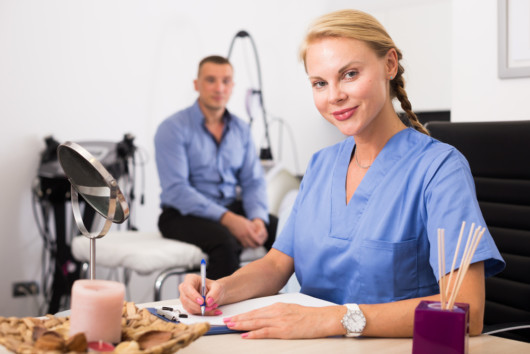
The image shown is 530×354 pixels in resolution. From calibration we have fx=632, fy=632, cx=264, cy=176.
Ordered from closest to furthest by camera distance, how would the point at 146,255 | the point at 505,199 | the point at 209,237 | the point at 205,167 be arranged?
the point at 505,199
the point at 146,255
the point at 209,237
the point at 205,167

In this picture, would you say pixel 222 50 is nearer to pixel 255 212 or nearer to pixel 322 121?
pixel 322 121

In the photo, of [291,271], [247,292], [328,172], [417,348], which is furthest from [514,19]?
[417,348]

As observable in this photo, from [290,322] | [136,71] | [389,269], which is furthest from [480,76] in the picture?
[136,71]

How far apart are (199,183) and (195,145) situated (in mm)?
184

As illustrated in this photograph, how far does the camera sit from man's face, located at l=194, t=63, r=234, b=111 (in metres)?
3.09

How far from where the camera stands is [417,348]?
759 millimetres

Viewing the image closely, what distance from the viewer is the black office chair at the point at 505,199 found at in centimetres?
136

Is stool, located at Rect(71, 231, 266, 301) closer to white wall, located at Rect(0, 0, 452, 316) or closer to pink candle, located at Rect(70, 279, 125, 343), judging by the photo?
white wall, located at Rect(0, 0, 452, 316)

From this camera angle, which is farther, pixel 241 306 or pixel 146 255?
pixel 146 255

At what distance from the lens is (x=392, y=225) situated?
1.15 metres

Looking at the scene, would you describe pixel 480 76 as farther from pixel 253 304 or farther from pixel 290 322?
pixel 290 322

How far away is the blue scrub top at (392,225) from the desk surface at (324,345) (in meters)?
0.16

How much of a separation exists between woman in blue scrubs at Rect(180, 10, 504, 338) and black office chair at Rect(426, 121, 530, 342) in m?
0.20

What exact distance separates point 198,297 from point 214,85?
2156 millimetres
